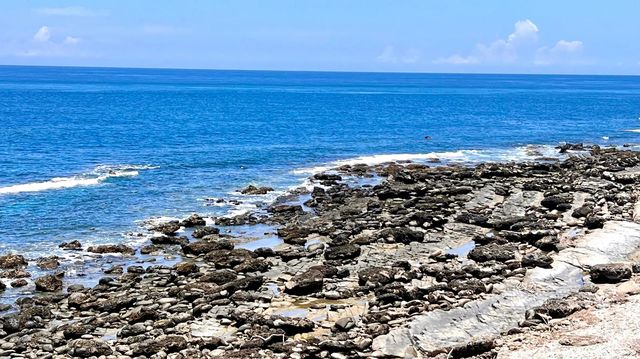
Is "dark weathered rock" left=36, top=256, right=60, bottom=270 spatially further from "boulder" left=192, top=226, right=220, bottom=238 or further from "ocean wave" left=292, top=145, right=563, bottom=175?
"ocean wave" left=292, top=145, right=563, bottom=175

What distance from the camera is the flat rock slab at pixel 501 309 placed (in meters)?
23.2

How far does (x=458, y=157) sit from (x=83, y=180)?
36571 mm

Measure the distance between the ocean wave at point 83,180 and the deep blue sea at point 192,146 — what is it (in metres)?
0.08

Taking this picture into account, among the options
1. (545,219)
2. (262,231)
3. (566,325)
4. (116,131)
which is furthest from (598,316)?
(116,131)

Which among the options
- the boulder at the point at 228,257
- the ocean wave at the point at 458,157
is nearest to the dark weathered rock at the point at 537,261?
the boulder at the point at 228,257

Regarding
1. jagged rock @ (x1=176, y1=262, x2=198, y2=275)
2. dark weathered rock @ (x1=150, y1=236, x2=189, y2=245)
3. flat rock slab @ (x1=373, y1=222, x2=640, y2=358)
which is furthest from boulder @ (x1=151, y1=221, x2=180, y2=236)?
→ flat rock slab @ (x1=373, y1=222, x2=640, y2=358)

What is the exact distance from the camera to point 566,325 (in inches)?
944

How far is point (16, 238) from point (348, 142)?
168 ft

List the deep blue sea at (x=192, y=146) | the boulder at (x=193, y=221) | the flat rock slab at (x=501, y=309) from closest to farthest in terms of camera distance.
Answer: the flat rock slab at (x=501, y=309) → the boulder at (x=193, y=221) → the deep blue sea at (x=192, y=146)

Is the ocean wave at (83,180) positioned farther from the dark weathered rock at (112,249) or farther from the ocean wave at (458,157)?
the dark weathered rock at (112,249)

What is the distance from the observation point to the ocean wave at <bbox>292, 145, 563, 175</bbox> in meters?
68.1

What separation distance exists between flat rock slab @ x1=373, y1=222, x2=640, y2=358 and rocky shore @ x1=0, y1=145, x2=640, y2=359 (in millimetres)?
70

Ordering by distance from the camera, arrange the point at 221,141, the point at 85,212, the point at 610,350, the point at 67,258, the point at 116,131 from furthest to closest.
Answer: the point at 116,131 < the point at 221,141 < the point at 85,212 < the point at 67,258 < the point at 610,350

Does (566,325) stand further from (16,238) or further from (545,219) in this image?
(16,238)
